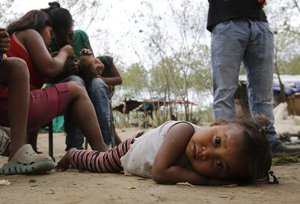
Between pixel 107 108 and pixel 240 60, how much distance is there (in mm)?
1108

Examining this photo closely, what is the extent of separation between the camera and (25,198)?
5.03 ft

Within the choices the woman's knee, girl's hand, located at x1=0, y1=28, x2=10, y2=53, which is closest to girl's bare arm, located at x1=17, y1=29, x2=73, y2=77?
the woman's knee

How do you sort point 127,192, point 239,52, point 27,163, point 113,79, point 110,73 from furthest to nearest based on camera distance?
point 110,73
point 113,79
point 239,52
point 27,163
point 127,192

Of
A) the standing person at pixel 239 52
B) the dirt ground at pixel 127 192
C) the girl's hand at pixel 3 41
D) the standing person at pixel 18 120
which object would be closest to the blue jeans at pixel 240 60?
the standing person at pixel 239 52

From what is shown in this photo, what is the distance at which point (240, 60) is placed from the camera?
309 centimetres

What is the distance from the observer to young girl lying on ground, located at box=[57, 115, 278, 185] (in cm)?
175

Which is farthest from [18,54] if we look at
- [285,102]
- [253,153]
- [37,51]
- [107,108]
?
[285,102]

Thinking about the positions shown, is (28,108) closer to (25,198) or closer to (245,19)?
(25,198)

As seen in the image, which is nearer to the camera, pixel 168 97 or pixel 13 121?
pixel 13 121

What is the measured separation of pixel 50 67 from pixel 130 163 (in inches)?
32.0

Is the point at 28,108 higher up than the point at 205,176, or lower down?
higher up

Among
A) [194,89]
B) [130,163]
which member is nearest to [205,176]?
[130,163]

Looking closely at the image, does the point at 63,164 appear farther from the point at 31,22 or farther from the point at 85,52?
the point at 85,52

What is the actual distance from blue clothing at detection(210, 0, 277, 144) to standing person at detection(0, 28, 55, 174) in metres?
1.32
